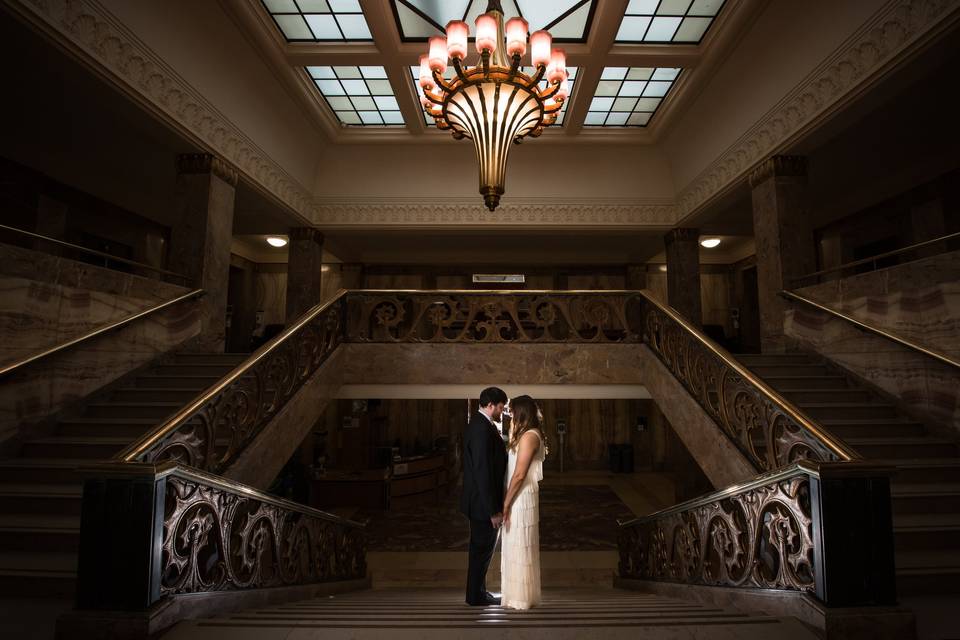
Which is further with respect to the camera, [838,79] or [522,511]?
[838,79]

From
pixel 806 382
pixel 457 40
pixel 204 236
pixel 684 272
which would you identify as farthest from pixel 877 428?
pixel 204 236

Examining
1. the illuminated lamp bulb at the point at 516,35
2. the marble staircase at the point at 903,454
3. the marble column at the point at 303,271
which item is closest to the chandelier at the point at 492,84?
the illuminated lamp bulb at the point at 516,35

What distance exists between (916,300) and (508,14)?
5.77 meters

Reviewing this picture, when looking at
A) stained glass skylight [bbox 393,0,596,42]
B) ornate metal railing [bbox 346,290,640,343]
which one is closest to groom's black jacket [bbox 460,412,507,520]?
ornate metal railing [bbox 346,290,640,343]

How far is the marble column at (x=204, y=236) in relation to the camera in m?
6.44

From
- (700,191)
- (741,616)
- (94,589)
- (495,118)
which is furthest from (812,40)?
(94,589)

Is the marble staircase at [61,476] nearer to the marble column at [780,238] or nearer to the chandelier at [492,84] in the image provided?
the chandelier at [492,84]

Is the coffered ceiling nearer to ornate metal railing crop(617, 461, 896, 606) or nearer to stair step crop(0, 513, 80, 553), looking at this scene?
ornate metal railing crop(617, 461, 896, 606)

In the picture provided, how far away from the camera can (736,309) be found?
42.3ft

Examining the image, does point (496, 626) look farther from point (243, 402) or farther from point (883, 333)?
point (883, 333)

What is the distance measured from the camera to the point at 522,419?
3262 millimetres

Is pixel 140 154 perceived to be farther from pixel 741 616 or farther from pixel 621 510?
pixel 621 510

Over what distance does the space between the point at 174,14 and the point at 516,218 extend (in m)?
6.42

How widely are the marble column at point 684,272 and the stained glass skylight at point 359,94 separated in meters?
6.16
